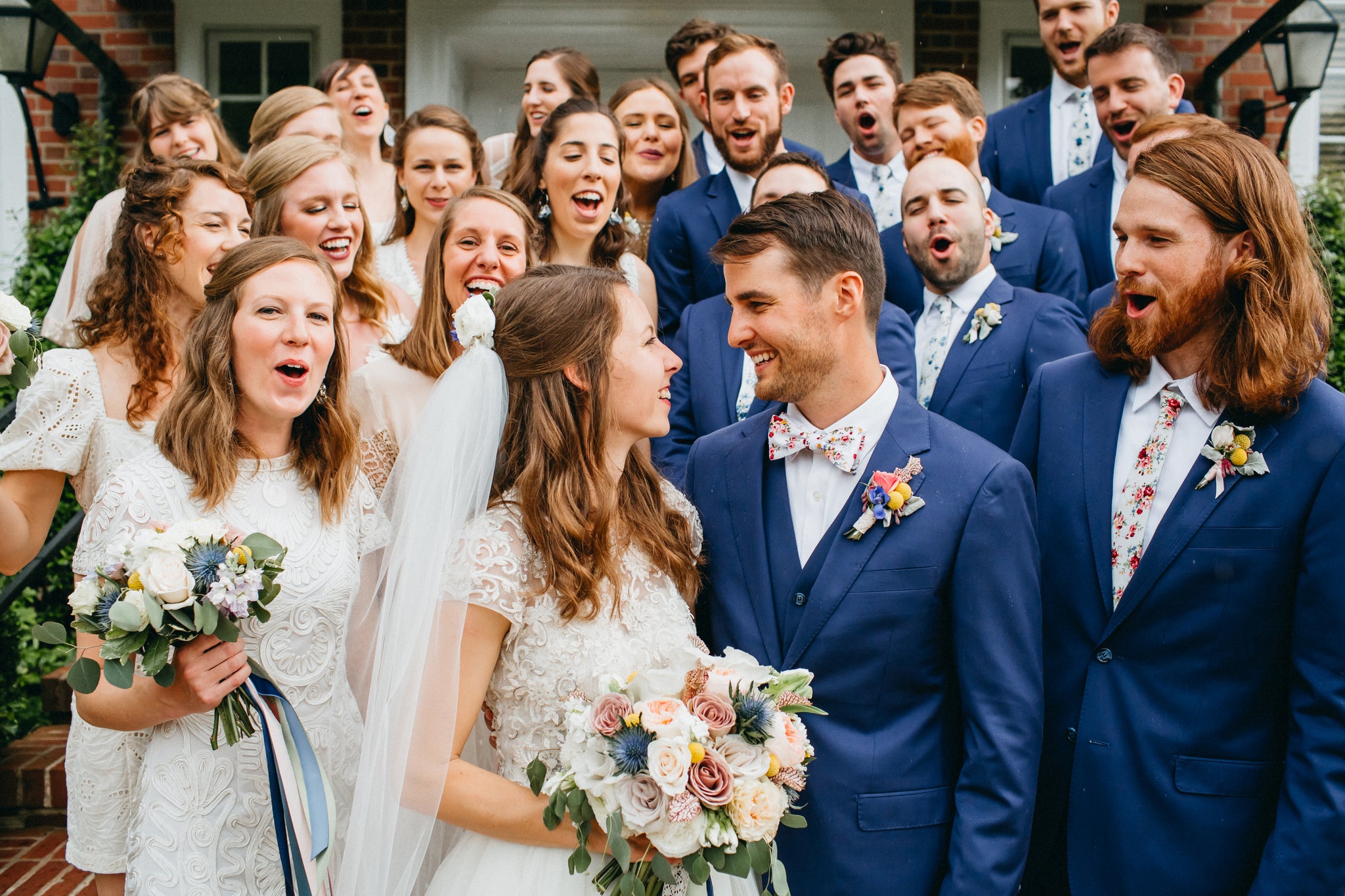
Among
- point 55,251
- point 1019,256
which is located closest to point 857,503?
point 1019,256

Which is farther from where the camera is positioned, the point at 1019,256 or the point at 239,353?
the point at 1019,256

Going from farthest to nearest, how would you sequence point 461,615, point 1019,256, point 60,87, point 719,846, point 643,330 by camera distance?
point 60,87, point 1019,256, point 643,330, point 461,615, point 719,846

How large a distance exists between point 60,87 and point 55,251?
1834mm

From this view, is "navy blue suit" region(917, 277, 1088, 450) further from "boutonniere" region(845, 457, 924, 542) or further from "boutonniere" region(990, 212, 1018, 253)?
"boutonniere" region(845, 457, 924, 542)

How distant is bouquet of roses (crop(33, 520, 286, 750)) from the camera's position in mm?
2336

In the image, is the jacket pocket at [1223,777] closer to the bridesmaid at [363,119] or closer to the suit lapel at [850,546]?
the suit lapel at [850,546]

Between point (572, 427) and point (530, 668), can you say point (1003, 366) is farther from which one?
point (530, 668)

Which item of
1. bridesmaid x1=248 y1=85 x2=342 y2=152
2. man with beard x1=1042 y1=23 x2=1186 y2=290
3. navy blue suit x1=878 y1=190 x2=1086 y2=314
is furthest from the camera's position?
bridesmaid x1=248 y1=85 x2=342 y2=152

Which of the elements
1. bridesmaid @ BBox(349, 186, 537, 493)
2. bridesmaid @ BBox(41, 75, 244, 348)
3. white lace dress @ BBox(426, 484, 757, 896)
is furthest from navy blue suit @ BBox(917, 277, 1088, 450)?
bridesmaid @ BBox(41, 75, 244, 348)

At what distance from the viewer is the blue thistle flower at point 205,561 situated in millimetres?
2380

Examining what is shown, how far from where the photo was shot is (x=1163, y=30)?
A: 8.14m

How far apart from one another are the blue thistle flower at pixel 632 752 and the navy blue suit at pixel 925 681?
493 mm

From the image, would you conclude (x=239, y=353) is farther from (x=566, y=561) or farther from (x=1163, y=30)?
(x=1163, y=30)

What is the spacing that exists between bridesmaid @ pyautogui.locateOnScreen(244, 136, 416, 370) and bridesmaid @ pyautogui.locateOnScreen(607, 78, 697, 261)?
5.00 feet
